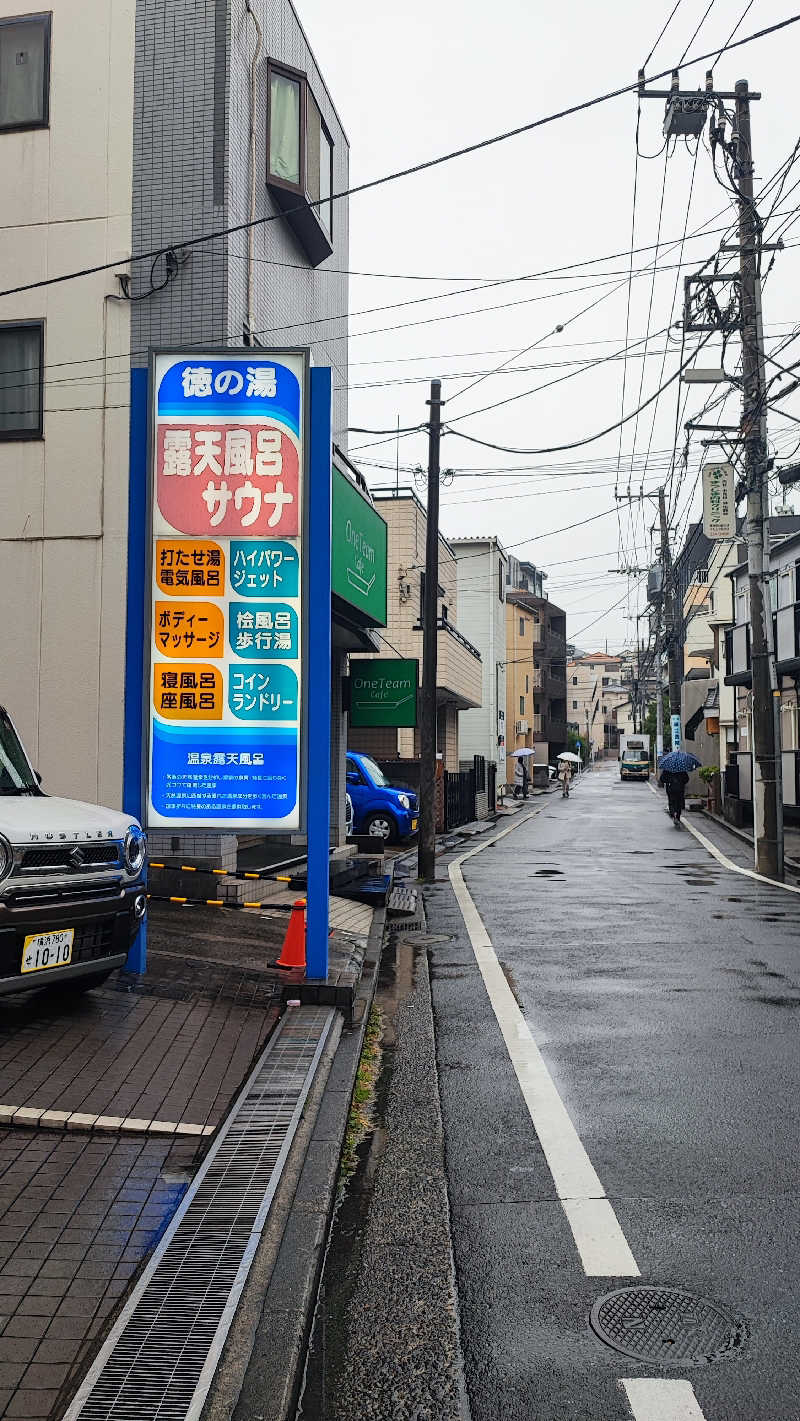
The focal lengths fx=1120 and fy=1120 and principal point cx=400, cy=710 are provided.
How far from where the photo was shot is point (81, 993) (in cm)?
710

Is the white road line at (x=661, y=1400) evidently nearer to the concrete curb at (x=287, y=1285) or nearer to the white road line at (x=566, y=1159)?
the white road line at (x=566, y=1159)

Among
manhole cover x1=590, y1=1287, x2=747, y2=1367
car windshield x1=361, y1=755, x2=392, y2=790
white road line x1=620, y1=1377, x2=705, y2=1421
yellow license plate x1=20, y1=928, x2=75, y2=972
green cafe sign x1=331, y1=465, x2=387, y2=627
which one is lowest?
white road line x1=620, y1=1377, x2=705, y2=1421

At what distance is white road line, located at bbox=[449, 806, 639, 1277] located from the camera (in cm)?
397

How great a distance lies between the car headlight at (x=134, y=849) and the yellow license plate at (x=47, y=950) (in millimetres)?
677

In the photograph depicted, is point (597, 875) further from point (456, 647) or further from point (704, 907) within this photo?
point (456, 647)

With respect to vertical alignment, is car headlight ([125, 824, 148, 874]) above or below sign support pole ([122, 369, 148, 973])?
below

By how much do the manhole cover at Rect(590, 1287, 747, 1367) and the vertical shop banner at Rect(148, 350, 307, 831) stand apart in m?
4.81

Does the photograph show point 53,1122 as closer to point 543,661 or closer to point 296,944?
point 296,944

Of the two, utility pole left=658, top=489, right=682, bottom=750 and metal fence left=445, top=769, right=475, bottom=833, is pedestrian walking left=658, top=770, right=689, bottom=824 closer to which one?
metal fence left=445, top=769, right=475, bottom=833

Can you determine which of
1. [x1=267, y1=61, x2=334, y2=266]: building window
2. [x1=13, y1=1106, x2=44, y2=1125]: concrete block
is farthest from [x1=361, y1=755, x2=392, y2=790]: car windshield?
[x1=13, y1=1106, x2=44, y2=1125]: concrete block

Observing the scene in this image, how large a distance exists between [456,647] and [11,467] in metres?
19.8

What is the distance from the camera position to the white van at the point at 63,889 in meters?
6.02

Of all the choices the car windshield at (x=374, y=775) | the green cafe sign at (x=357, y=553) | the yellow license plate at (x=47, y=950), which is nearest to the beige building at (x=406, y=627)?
the car windshield at (x=374, y=775)

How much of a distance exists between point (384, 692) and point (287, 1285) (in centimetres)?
1471
